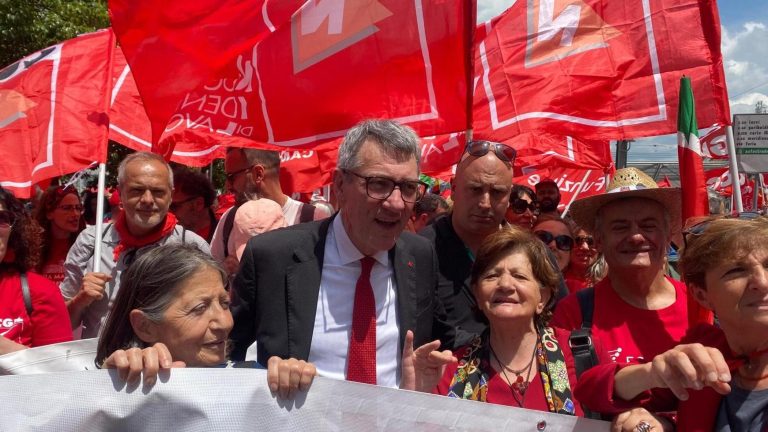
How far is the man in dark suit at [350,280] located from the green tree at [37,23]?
41.6 feet

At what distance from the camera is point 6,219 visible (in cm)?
335

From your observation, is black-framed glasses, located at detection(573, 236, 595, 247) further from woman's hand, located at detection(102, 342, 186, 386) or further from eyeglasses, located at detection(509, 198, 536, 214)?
woman's hand, located at detection(102, 342, 186, 386)

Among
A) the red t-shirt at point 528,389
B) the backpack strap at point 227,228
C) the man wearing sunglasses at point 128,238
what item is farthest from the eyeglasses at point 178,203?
the red t-shirt at point 528,389

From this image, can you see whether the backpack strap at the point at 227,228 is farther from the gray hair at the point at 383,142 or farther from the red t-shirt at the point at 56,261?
the gray hair at the point at 383,142

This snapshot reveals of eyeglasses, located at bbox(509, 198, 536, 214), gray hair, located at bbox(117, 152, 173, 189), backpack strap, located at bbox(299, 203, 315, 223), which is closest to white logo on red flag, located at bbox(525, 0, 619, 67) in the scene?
eyeglasses, located at bbox(509, 198, 536, 214)

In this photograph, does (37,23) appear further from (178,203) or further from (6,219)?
(6,219)

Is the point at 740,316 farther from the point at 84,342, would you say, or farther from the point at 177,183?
the point at 177,183

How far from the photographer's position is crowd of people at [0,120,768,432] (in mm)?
2031

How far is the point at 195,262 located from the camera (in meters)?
2.54

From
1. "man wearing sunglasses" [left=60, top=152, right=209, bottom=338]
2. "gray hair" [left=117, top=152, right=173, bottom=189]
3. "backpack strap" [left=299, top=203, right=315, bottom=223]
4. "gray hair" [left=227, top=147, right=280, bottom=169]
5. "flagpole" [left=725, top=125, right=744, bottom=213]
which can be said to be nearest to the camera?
"flagpole" [left=725, top=125, right=744, bottom=213]

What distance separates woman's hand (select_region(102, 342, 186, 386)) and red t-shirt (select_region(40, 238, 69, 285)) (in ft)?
11.9

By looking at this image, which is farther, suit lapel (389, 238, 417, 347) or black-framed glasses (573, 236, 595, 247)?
black-framed glasses (573, 236, 595, 247)

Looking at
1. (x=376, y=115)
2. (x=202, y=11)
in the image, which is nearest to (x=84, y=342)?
(x=376, y=115)

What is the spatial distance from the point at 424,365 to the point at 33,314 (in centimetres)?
183
